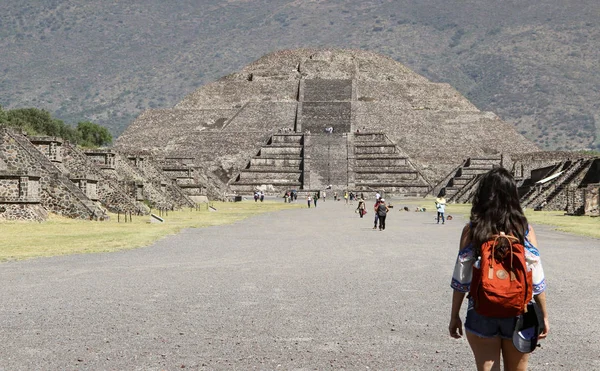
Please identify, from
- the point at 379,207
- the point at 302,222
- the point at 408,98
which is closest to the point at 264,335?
the point at 379,207

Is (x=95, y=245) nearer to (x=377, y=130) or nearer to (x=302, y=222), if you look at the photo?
(x=302, y=222)

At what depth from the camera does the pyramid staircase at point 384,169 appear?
62281 mm

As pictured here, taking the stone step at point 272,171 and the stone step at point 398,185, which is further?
the stone step at point 272,171

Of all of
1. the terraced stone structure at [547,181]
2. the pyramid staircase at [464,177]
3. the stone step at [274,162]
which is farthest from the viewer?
the stone step at [274,162]

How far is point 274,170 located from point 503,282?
6056 centimetres

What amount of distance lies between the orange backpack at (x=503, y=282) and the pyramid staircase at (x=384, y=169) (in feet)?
188

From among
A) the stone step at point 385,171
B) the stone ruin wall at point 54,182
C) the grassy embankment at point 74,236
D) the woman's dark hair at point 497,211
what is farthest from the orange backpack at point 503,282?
the stone step at point 385,171

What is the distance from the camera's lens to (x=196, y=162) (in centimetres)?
6762

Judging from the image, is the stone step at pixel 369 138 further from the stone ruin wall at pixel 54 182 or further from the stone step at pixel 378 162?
the stone ruin wall at pixel 54 182

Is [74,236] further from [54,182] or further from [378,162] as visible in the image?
[378,162]

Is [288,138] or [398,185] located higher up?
[288,138]

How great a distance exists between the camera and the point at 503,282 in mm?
4684

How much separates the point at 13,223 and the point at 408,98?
63265 millimetres

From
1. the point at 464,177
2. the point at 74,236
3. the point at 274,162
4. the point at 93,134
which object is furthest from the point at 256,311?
the point at 93,134
